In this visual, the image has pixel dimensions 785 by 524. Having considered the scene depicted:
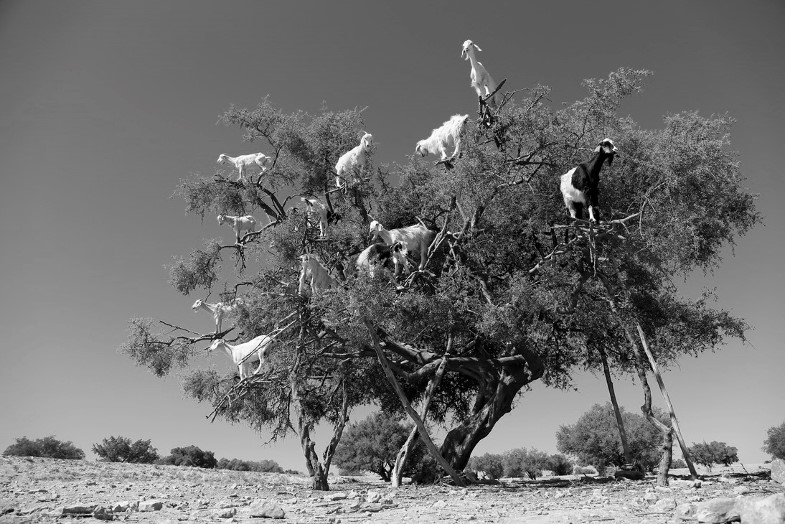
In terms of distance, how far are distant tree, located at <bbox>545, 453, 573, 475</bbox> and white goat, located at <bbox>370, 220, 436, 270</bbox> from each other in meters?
36.4

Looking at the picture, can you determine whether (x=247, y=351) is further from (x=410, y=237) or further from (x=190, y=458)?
Answer: (x=190, y=458)

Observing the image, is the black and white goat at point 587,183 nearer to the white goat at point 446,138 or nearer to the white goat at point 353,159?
the white goat at point 446,138

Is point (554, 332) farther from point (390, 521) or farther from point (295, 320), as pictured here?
point (390, 521)

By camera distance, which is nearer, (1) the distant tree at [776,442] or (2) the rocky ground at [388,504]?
(2) the rocky ground at [388,504]

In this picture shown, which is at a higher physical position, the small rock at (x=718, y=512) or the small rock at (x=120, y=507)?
the small rock at (x=120, y=507)

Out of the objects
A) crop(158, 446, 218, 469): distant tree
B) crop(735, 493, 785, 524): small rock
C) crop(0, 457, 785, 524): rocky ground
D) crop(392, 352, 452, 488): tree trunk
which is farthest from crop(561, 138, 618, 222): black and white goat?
crop(158, 446, 218, 469): distant tree

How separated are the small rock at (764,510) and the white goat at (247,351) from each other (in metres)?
9.16

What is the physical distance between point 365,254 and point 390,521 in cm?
648

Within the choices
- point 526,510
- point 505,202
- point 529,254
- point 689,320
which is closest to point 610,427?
point 689,320

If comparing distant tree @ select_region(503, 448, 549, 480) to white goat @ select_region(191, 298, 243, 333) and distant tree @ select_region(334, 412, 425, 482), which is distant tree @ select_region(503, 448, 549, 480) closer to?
distant tree @ select_region(334, 412, 425, 482)

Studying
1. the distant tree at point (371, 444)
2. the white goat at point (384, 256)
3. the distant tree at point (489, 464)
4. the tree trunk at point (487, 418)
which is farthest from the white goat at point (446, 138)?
the distant tree at point (489, 464)

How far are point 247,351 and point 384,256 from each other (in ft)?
12.9

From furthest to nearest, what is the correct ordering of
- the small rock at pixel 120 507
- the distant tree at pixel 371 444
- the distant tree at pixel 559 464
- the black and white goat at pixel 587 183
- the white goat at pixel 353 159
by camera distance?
the distant tree at pixel 559 464 → the distant tree at pixel 371 444 → the white goat at pixel 353 159 → the black and white goat at pixel 587 183 → the small rock at pixel 120 507

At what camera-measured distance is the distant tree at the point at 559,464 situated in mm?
45531
